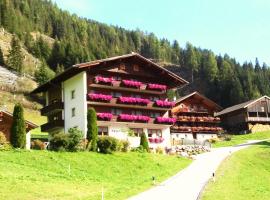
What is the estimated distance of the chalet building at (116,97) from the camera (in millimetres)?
55781

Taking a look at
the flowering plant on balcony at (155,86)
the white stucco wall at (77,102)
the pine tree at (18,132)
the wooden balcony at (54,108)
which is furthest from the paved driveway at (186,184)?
the wooden balcony at (54,108)

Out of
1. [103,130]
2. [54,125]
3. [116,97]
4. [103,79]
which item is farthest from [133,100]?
[54,125]

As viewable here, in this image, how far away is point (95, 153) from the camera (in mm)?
43219

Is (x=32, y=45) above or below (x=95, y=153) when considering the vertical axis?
above

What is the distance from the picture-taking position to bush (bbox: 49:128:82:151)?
42094 mm

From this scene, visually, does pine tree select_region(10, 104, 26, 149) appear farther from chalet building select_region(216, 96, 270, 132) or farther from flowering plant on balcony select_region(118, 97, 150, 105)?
chalet building select_region(216, 96, 270, 132)

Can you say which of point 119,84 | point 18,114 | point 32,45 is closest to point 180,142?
point 119,84

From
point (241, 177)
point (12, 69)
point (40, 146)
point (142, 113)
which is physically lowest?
point (241, 177)

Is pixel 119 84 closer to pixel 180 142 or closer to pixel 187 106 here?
pixel 180 142

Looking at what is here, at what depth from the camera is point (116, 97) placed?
5762 centimetres

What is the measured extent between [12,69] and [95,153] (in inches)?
3470

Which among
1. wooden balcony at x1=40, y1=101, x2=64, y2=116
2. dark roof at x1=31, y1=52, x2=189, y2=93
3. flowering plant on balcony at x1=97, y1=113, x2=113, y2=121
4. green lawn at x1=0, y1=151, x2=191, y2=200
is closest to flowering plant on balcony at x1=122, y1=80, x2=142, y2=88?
dark roof at x1=31, y1=52, x2=189, y2=93

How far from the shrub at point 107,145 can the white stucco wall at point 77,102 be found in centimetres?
A: 888

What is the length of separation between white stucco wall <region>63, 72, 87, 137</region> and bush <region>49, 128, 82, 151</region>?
10.1 m
